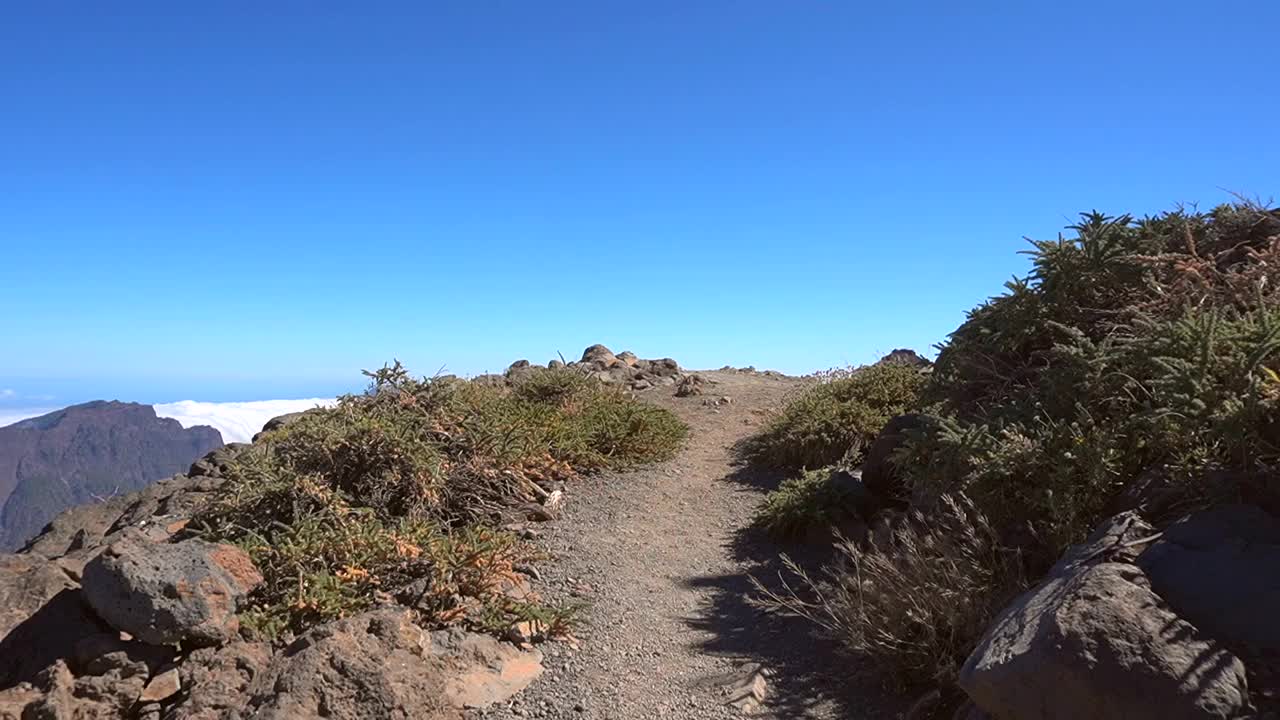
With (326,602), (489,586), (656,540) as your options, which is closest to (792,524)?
(656,540)

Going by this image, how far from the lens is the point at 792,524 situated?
7.79 meters

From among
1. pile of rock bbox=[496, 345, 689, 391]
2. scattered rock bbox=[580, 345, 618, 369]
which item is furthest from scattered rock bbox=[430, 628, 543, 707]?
scattered rock bbox=[580, 345, 618, 369]

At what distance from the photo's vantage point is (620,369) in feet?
57.4

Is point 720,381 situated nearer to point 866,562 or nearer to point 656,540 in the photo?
point 656,540

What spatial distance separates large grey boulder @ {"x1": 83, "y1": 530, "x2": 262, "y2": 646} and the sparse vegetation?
0.22 m

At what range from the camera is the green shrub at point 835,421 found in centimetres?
1038

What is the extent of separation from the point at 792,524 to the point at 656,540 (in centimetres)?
129

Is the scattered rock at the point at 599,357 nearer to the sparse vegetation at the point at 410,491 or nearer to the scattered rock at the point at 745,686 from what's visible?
the sparse vegetation at the point at 410,491

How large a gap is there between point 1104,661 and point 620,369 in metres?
14.5

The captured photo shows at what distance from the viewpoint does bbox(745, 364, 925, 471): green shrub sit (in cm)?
1038

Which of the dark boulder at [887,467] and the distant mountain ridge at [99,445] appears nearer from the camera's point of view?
the dark boulder at [887,467]

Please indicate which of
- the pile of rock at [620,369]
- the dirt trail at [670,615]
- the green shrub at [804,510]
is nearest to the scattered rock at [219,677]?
the dirt trail at [670,615]

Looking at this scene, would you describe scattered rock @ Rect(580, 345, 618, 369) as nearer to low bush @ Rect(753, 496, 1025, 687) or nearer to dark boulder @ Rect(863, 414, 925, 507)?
dark boulder @ Rect(863, 414, 925, 507)

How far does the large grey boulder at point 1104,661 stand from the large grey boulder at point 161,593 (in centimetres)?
396
